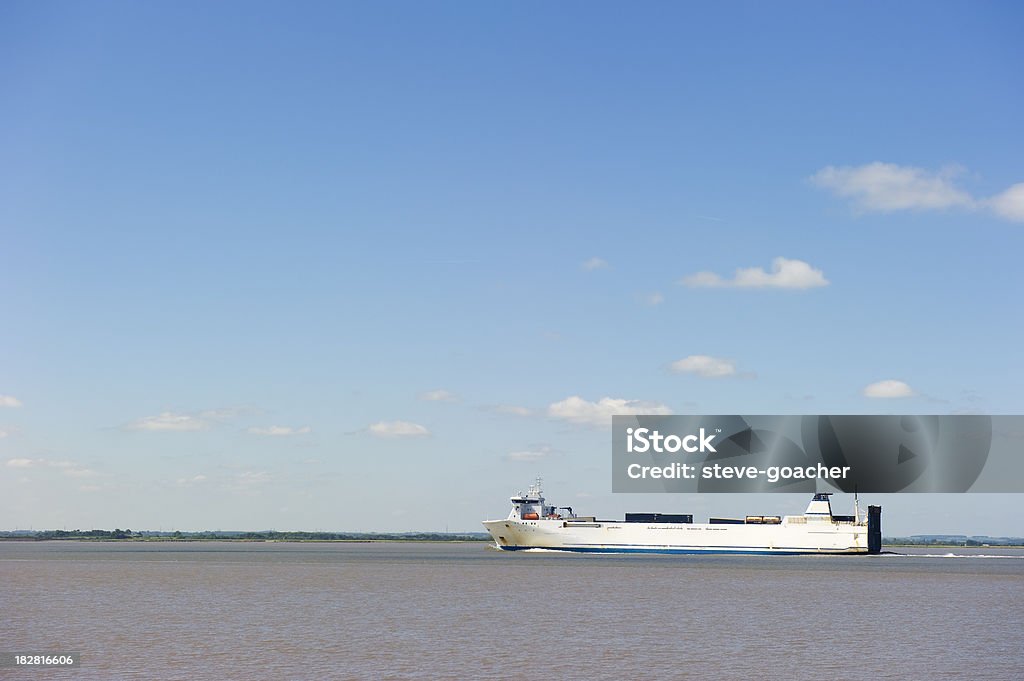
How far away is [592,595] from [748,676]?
32.7 metres

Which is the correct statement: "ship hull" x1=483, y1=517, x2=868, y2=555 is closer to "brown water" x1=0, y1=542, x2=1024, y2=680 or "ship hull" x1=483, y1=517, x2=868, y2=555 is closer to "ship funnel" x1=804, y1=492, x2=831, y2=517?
"ship funnel" x1=804, y1=492, x2=831, y2=517

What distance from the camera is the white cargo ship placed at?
479ft

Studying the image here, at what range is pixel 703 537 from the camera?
14862cm

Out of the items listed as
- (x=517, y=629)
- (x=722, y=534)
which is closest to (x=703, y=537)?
(x=722, y=534)

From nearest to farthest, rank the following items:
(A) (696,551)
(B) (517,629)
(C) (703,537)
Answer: (B) (517,629) → (A) (696,551) → (C) (703,537)

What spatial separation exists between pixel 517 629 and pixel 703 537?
108 metres

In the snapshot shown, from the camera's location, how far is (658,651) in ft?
126

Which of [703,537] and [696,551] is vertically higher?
[703,537]

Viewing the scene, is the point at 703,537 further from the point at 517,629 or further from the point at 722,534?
the point at 517,629

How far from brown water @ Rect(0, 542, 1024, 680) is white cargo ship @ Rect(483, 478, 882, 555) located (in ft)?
210

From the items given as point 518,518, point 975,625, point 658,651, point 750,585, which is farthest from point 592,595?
point 518,518

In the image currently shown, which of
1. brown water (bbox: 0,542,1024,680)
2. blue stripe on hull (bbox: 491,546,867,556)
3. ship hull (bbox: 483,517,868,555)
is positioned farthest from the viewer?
ship hull (bbox: 483,517,868,555)

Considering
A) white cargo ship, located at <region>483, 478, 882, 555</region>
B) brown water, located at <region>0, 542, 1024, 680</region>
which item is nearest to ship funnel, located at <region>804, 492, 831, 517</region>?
white cargo ship, located at <region>483, 478, 882, 555</region>

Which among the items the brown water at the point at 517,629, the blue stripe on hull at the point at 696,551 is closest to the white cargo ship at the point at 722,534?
the blue stripe on hull at the point at 696,551
